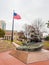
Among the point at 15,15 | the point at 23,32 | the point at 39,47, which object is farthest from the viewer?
the point at 23,32

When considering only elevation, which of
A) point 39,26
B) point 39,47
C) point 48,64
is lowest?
point 48,64

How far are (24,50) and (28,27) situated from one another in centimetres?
3091

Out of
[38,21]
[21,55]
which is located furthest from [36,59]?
[38,21]

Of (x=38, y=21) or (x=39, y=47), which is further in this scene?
(x=38, y=21)

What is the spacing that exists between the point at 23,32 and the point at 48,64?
34.5m

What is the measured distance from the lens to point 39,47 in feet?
31.7

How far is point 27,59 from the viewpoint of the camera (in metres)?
8.16

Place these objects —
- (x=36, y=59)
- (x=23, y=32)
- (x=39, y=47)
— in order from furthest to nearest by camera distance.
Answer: (x=23, y=32) < (x=39, y=47) < (x=36, y=59)

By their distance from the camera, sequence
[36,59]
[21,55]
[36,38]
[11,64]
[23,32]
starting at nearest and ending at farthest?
1. [11,64]
2. [36,59]
3. [21,55]
4. [36,38]
5. [23,32]

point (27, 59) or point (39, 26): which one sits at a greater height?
point (39, 26)

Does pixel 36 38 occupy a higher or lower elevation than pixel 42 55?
higher

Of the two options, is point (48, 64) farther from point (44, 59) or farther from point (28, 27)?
point (28, 27)

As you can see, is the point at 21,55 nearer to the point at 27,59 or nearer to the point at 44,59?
the point at 27,59

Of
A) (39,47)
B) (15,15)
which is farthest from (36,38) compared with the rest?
(15,15)
